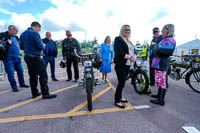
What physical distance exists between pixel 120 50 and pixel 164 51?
1.02 m

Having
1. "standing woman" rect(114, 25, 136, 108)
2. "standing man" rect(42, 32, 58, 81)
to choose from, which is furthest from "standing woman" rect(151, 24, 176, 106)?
"standing man" rect(42, 32, 58, 81)

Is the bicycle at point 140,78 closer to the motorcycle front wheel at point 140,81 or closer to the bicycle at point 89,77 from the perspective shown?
the motorcycle front wheel at point 140,81

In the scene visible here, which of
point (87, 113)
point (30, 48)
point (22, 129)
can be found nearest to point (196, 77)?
point (87, 113)

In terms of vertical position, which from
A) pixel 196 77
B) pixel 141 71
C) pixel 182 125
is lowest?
pixel 182 125

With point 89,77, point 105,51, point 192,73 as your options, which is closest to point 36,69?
point 89,77

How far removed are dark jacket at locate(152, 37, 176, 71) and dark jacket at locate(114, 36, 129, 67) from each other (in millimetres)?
807

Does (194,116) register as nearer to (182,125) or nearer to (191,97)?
(182,125)

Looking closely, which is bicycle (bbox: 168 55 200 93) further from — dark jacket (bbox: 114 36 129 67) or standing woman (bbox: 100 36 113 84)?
dark jacket (bbox: 114 36 129 67)

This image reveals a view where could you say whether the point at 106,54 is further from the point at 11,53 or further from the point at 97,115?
the point at 11,53

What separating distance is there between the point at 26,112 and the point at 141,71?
3094 mm

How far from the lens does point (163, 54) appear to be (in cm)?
252

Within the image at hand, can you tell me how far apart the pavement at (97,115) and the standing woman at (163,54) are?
1.65ft

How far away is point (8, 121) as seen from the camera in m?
2.14

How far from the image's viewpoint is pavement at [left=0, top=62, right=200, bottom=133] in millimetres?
1897
